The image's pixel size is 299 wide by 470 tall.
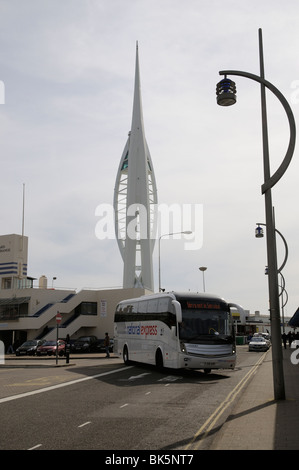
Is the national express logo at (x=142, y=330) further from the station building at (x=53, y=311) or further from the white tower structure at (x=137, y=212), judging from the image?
the white tower structure at (x=137, y=212)

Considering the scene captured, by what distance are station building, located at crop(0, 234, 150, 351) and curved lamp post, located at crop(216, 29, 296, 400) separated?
4133 cm

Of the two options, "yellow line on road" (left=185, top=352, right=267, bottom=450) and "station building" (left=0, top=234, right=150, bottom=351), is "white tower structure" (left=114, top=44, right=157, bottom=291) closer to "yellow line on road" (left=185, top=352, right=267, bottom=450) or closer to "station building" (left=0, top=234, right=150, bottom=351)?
"station building" (left=0, top=234, right=150, bottom=351)

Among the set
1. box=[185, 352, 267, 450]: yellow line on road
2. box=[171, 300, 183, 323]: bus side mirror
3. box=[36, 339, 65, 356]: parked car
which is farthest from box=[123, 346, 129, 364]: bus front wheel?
box=[36, 339, 65, 356]: parked car

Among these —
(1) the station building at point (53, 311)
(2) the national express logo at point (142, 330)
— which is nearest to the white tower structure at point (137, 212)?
(1) the station building at point (53, 311)

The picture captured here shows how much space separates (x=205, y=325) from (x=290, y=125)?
10569 mm

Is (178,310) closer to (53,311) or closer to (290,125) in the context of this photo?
(290,125)

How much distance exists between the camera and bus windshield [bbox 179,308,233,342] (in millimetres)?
20547

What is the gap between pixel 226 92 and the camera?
13094 mm

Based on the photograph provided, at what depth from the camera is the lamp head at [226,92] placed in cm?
1311

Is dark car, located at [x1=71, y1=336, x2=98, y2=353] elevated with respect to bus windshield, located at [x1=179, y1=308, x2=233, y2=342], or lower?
lower

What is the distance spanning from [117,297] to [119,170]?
40681mm

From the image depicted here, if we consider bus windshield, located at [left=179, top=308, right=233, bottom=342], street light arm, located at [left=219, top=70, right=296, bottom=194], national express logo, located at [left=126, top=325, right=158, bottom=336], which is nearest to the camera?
street light arm, located at [left=219, top=70, right=296, bottom=194]
